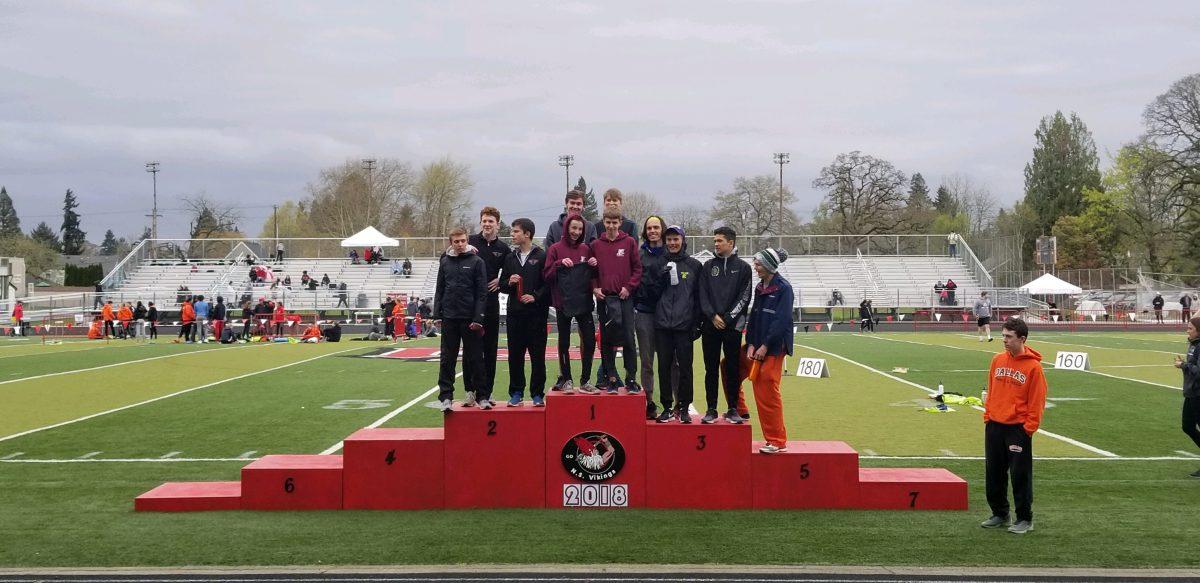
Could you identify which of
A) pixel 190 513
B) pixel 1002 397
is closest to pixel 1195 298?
pixel 1002 397

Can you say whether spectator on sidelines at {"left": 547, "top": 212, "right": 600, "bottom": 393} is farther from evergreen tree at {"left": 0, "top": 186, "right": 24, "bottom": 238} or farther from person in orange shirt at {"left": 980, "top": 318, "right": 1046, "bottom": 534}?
evergreen tree at {"left": 0, "top": 186, "right": 24, "bottom": 238}

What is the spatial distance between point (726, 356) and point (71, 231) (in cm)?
16304

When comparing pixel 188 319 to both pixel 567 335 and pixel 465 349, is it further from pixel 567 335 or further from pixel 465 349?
pixel 567 335

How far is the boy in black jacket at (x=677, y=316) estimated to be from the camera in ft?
31.5

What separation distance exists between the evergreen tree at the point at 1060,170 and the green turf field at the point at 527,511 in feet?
255

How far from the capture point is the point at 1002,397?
27.3 ft

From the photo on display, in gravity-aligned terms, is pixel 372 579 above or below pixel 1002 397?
below

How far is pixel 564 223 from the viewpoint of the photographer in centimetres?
968

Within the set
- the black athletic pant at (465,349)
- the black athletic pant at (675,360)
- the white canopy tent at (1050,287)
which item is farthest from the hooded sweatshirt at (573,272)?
the white canopy tent at (1050,287)

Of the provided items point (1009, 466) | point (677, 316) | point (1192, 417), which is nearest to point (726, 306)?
point (677, 316)

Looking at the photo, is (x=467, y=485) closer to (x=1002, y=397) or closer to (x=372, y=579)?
(x=372, y=579)

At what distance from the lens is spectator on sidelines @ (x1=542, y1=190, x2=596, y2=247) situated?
31.8 ft

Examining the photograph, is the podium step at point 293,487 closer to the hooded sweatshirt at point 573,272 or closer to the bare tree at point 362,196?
the hooded sweatshirt at point 573,272

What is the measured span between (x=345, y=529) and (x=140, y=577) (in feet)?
5.82
